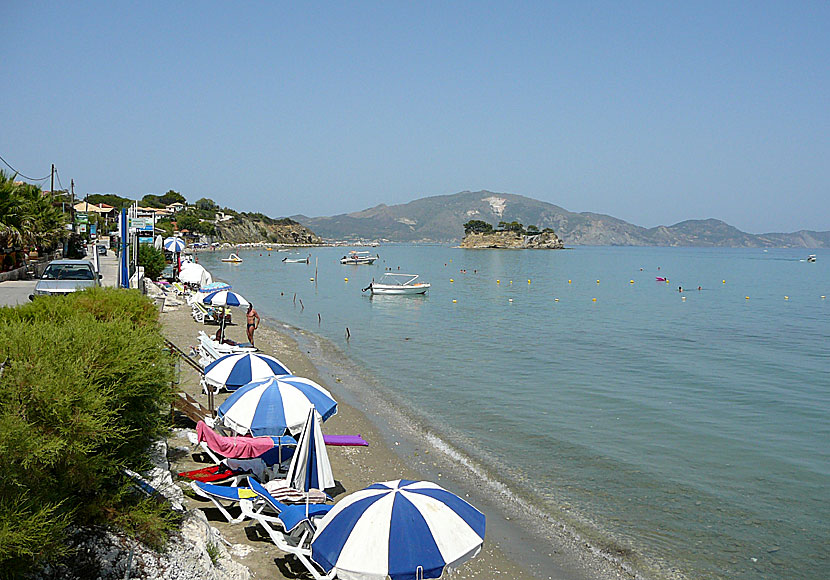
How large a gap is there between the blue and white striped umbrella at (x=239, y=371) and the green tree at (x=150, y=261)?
96.5ft

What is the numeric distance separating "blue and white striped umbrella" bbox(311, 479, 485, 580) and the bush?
6.37 ft

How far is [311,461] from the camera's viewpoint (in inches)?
340

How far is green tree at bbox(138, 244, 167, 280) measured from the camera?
3950cm

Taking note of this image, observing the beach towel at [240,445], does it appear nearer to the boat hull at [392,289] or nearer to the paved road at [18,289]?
the paved road at [18,289]

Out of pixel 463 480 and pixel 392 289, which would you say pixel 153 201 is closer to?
pixel 392 289

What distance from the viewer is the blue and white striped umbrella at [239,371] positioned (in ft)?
39.7

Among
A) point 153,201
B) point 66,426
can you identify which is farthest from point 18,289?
point 153,201

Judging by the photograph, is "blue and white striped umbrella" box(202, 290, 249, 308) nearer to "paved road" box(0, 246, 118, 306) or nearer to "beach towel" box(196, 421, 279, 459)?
"paved road" box(0, 246, 118, 306)

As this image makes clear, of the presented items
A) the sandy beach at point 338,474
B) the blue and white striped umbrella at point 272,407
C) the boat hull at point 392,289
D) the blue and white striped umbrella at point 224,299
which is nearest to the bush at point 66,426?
the sandy beach at point 338,474

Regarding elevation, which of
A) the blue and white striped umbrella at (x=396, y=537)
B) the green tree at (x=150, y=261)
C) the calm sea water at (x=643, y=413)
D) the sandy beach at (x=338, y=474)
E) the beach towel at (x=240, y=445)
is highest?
the green tree at (x=150, y=261)

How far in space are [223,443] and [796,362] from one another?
82.2ft

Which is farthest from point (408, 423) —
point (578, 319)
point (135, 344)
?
point (578, 319)

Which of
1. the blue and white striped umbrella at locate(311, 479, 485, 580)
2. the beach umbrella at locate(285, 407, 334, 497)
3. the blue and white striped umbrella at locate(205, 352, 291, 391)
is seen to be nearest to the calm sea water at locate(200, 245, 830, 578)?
A: the beach umbrella at locate(285, 407, 334, 497)

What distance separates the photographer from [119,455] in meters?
5.46
